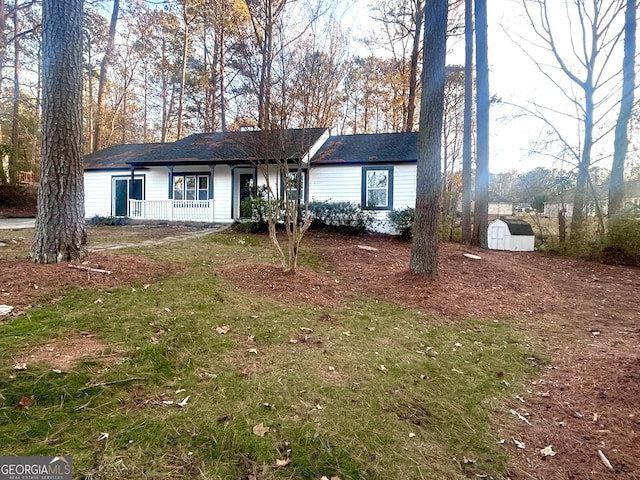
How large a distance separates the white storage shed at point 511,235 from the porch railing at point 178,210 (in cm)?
1165

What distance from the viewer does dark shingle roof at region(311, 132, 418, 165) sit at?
13352 mm

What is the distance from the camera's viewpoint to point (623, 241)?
9.86 m

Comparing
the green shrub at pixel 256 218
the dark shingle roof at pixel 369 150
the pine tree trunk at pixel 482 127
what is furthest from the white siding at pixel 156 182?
the pine tree trunk at pixel 482 127

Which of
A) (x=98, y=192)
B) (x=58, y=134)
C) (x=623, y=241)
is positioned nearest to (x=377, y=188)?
(x=623, y=241)

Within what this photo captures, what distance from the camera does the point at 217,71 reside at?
19938 millimetres

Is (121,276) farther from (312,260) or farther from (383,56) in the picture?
(383,56)

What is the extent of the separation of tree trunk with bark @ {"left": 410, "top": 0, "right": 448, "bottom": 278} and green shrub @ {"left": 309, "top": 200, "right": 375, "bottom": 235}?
621 cm

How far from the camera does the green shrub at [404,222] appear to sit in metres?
11.6

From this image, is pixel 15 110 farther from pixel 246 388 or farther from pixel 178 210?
pixel 246 388

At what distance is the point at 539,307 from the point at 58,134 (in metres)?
7.53

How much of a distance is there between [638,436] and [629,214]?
34.5 feet

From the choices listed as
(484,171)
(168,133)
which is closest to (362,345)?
(484,171)

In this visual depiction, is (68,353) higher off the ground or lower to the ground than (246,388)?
higher

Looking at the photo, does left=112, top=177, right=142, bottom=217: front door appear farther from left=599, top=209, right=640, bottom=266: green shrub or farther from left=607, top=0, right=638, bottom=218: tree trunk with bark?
left=607, top=0, right=638, bottom=218: tree trunk with bark
